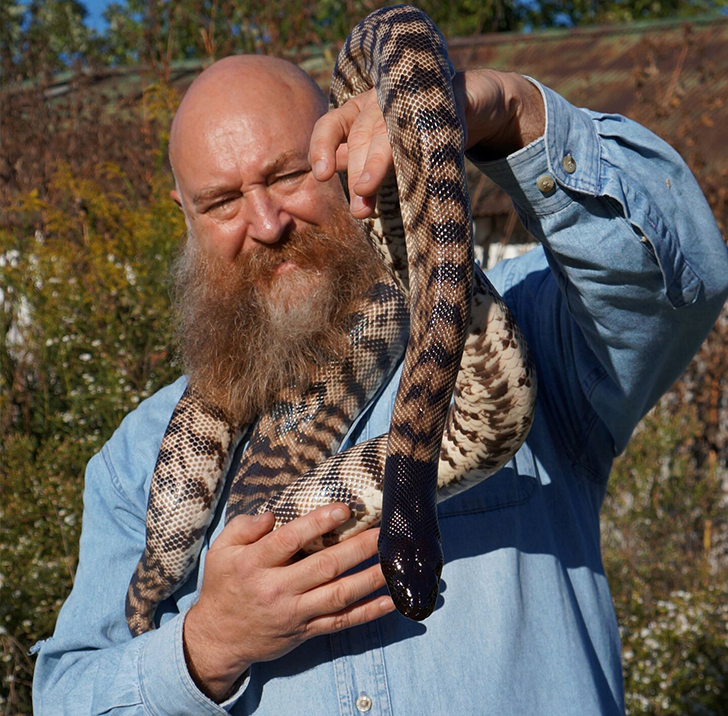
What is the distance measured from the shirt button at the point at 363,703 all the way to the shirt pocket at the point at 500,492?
57 centimetres

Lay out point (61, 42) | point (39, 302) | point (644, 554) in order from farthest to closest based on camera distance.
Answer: point (61, 42) < point (644, 554) < point (39, 302)

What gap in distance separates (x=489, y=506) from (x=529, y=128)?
1177 millimetres

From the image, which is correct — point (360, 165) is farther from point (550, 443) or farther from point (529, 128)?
point (550, 443)

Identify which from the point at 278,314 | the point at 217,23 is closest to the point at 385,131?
the point at 278,314

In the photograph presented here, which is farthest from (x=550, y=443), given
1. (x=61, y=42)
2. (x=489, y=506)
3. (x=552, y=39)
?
(x=61, y=42)

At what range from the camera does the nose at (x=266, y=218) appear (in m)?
3.08

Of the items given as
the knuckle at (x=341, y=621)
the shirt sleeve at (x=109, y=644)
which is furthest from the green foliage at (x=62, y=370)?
the knuckle at (x=341, y=621)

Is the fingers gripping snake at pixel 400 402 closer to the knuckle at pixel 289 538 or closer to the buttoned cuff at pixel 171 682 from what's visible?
the knuckle at pixel 289 538

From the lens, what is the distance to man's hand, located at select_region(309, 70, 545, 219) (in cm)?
171

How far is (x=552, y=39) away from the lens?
1327 cm

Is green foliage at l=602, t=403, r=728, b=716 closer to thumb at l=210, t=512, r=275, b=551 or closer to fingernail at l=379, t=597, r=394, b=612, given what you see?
fingernail at l=379, t=597, r=394, b=612

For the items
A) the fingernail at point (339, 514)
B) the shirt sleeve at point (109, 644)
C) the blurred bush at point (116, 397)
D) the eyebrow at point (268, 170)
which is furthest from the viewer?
the blurred bush at point (116, 397)

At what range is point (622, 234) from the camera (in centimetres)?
204

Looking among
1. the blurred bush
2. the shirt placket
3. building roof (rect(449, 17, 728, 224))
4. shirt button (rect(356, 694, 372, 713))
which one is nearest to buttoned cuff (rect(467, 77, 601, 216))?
the shirt placket
